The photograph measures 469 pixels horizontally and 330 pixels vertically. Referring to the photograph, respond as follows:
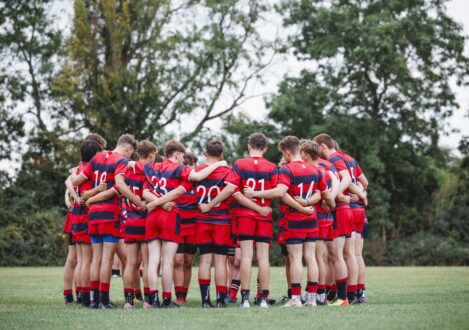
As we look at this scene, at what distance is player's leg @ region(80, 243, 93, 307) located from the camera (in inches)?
404

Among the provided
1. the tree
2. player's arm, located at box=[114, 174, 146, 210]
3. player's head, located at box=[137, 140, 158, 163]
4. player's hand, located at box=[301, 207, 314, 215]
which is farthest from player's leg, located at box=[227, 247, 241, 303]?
the tree

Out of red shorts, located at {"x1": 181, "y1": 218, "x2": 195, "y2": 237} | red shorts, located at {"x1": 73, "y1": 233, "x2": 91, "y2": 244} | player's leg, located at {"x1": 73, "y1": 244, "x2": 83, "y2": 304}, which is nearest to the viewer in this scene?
red shorts, located at {"x1": 181, "y1": 218, "x2": 195, "y2": 237}

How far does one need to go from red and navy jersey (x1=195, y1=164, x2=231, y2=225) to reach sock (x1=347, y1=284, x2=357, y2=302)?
214 centimetres

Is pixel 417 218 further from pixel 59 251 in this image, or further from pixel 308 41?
pixel 59 251

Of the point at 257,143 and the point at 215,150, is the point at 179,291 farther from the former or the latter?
the point at 257,143

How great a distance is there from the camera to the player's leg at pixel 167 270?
376 inches

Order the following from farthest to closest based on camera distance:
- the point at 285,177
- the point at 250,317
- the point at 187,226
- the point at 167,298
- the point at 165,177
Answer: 1. the point at 187,226
2. the point at 285,177
3. the point at 165,177
4. the point at 167,298
5. the point at 250,317

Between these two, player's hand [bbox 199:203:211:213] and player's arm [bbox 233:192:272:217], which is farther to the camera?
player's hand [bbox 199:203:211:213]

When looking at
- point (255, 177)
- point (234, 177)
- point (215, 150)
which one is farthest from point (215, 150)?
point (255, 177)

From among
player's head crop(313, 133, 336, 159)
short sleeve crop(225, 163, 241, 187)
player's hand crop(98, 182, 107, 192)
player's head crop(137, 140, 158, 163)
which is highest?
player's head crop(313, 133, 336, 159)

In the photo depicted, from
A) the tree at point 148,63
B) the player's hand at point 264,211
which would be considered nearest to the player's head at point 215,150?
the player's hand at point 264,211

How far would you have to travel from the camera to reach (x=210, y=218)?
32.9 feet

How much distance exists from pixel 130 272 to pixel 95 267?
20.3 inches

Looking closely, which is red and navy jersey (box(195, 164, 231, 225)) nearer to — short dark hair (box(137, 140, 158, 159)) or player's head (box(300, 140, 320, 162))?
short dark hair (box(137, 140, 158, 159))
